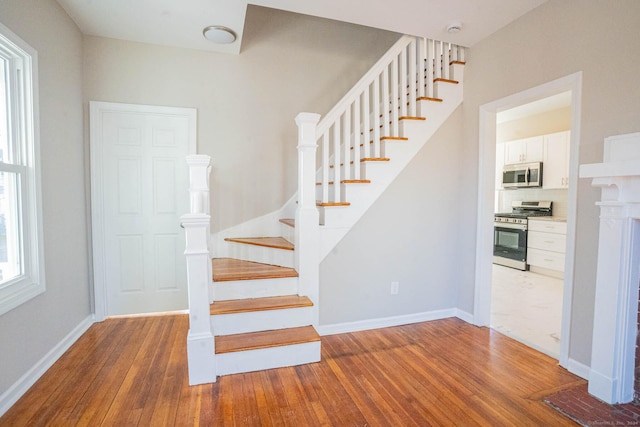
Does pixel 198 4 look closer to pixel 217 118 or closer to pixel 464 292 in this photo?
pixel 217 118

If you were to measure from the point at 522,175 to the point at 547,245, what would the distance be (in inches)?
52.0

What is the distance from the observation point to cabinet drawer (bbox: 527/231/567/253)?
15.0 ft

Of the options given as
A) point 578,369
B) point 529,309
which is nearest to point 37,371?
point 578,369

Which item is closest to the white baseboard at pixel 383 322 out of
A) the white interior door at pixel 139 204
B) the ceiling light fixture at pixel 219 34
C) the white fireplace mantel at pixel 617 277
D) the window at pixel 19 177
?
the white fireplace mantel at pixel 617 277

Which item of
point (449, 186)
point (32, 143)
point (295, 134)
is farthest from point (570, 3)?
point (32, 143)

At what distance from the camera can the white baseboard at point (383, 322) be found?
9.40 feet

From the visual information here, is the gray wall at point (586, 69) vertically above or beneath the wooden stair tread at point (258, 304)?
above

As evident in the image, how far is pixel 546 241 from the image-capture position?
4.79 meters

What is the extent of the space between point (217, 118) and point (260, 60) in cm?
82

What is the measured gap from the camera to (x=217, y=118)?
331 centimetres

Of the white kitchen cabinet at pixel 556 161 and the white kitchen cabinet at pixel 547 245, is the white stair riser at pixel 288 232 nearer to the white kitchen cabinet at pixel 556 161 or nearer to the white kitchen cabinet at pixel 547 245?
the white kitchen cabinet at pixel 547 245

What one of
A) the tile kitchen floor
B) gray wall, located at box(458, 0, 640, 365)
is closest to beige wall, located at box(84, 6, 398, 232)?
gray wall, located at box(458, 0, 640, 365)

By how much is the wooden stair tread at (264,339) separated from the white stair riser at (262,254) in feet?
2.03

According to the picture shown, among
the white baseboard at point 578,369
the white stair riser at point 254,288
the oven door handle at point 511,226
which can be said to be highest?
the oven door handle at point 511,226
